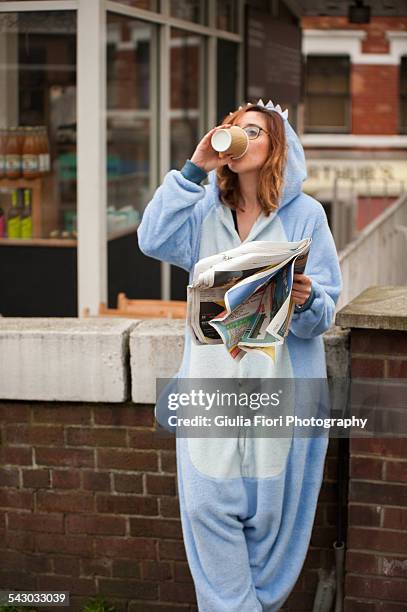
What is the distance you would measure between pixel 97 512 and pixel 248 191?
1.49 metres

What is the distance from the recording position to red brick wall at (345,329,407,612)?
395 centimetres

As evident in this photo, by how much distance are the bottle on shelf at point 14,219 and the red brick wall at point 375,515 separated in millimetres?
4328

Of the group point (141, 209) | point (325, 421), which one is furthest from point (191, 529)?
point (141, 209)

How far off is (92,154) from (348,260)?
1.82 m

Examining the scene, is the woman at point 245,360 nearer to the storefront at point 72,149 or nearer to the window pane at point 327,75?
the storefront at point 72,149

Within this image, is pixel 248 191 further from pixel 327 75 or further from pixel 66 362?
pixel 327 75

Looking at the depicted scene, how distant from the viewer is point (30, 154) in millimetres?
7840

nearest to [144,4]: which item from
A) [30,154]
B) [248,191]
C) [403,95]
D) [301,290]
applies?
[30,154]

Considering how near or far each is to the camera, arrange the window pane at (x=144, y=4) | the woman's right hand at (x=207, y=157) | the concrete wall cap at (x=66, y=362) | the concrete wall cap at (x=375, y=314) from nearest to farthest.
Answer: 1. the woman's right hand at (x=207, y=157)
2. the concrete wall cap at (x=375, y=314)
3. the concrete wall cap at (x=66, y=362)
4. the window pane at (x=144, y=4)

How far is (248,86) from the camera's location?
438 inches

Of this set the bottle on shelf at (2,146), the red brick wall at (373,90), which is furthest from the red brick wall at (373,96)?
the bottle on shelf at (2,146)

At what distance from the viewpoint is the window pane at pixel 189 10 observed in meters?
9.14

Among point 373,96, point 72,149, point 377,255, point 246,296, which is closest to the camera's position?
point 246,296

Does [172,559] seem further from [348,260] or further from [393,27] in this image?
[393,27]
